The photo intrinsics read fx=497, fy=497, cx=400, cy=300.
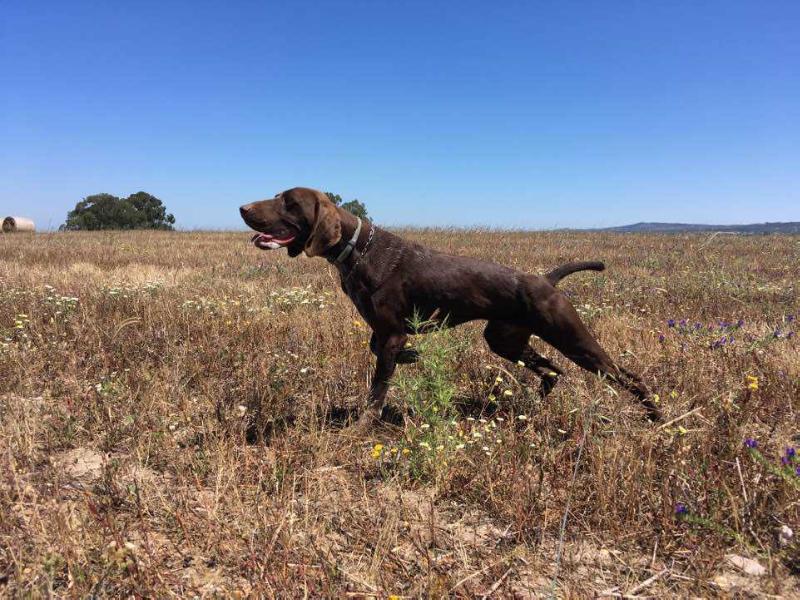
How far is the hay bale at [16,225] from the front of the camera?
2245cm

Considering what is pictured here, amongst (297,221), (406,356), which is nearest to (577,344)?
(406,356)

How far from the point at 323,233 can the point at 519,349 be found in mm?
1791

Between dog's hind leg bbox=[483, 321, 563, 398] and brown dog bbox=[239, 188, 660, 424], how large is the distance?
0.15 m

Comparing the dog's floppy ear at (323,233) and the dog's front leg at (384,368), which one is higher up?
the dog's floppy ear at (323,233)

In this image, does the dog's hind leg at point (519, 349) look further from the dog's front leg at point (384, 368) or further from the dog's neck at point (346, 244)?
the dog's neck at point (346, 244)

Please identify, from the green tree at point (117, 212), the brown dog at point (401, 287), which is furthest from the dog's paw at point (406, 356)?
the green tree at point (117, 212)

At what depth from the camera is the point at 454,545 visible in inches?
85.6

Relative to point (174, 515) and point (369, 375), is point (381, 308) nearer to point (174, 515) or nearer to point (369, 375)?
point (369, 375)

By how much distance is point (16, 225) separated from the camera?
22672 mm

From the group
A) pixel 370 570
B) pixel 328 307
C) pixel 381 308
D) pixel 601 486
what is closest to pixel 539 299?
pixel 381 308

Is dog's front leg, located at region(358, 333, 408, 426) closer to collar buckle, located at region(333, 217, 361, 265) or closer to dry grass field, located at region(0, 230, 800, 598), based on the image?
dry grass field, located at region(0, 230, 800, 598)

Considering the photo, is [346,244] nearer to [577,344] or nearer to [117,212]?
[577,344]

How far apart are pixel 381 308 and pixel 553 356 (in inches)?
82.0

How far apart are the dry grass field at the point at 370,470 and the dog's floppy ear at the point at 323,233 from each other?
0.98 m
